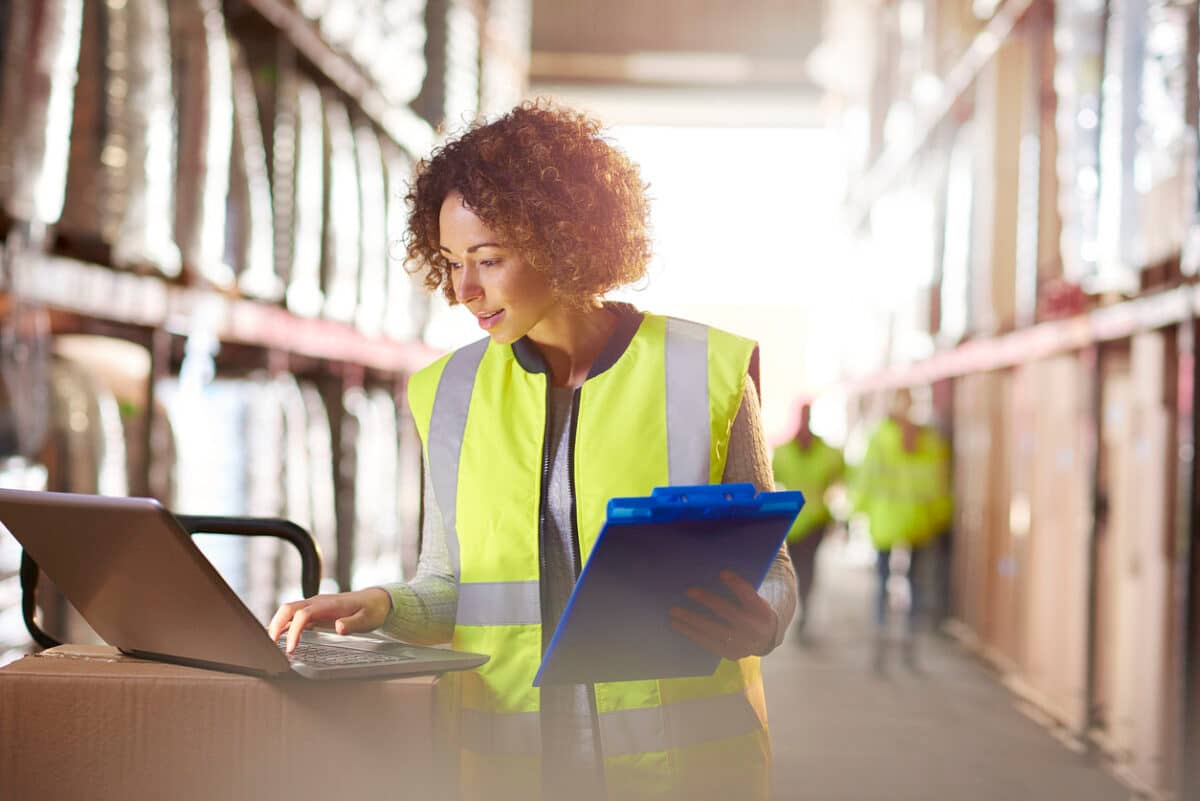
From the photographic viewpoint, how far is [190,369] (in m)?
5.76

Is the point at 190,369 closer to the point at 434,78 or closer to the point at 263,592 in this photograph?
the point at 263,592

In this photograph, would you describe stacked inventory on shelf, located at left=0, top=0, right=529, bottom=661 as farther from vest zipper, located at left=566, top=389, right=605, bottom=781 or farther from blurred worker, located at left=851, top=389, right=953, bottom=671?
blurred worker, located at left=851, top=389, right=953, bottom=671

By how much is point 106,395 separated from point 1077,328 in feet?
15.2

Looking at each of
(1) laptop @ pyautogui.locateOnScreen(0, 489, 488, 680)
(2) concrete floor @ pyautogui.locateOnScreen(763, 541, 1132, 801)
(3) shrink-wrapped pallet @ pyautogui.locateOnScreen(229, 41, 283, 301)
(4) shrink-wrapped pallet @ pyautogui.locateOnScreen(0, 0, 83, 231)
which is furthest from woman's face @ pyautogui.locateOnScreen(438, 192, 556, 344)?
(3) shrink-wrapped pallet @ pyautogui.locateOnScreen(229, 41, 283, 301)

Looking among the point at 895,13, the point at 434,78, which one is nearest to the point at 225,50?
the point at 434,78

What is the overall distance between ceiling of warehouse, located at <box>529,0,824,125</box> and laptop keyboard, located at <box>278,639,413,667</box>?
23586 millimetres

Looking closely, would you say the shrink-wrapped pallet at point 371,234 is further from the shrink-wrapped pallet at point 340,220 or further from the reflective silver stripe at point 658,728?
the reflective silver stripe at point 658,728

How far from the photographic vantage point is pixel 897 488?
385 inches

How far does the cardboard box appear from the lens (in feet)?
5.20

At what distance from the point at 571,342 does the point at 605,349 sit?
7 cm

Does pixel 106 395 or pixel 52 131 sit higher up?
pixel 52 131

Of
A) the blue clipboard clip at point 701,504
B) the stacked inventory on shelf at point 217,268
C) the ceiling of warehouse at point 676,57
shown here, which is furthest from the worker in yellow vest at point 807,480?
the ceiling of warehouse at point 676,57

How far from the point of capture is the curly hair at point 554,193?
6.29ft

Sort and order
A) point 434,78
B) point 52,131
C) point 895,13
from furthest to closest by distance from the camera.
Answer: point 895,13 < point 434,78 < point 52,131
